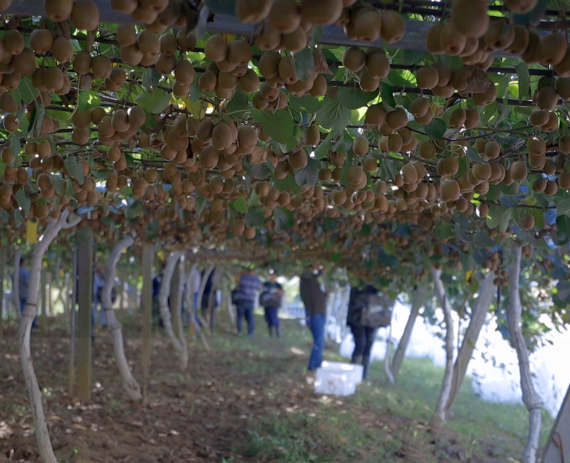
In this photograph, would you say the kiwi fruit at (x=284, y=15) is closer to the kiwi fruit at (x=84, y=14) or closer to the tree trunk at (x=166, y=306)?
the kiwi fruit at (x=84, y=14)

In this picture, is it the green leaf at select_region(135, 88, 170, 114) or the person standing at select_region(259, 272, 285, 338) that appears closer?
the green leaf at select_region(135, 88, 170, 114)

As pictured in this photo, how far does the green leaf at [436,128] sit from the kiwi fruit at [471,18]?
71 cm

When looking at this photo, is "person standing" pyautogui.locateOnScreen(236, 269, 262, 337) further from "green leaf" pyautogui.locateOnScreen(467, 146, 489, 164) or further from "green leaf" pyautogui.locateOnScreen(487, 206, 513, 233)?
"green leaf" pyautogui.locateOnScreen(467, 146, 489, 164)

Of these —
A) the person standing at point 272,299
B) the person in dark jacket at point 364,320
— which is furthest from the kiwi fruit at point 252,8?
the person standing at point 272,299

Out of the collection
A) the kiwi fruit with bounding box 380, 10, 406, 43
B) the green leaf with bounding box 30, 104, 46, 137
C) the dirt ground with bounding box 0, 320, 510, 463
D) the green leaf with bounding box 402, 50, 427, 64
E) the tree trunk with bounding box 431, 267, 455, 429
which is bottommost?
the dirt ground with bounding box 0, 320, 510, 463

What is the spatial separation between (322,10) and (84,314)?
484 centimetres

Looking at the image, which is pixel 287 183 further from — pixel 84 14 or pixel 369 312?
pixel 369 312

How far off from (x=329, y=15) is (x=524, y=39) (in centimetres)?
45

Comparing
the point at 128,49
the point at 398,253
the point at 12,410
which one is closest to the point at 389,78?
the point at 128,49

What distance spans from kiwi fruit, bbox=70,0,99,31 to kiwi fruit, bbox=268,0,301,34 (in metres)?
0.38

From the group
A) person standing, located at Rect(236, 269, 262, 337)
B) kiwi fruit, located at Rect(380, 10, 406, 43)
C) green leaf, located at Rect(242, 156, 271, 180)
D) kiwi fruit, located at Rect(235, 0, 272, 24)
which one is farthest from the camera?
person standing, located at Rect(236, 269, 262, 337)

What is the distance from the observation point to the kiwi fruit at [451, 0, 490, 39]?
111 cm

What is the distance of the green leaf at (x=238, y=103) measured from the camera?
1.68 metres

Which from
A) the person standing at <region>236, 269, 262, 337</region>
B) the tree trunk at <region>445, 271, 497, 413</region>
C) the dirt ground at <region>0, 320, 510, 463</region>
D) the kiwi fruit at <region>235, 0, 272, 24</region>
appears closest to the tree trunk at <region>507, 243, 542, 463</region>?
the dirt ground at <region>0, 320, 510, 463</region>
